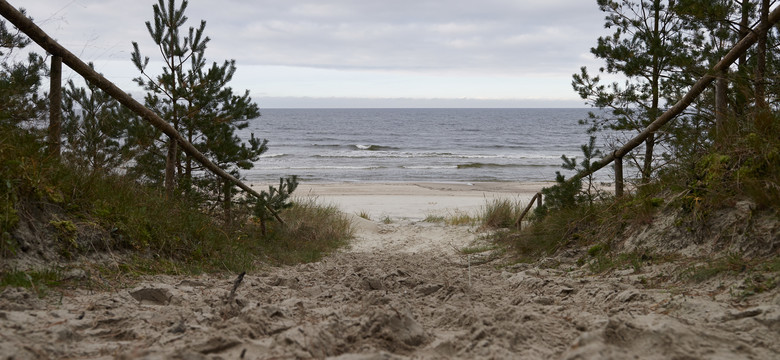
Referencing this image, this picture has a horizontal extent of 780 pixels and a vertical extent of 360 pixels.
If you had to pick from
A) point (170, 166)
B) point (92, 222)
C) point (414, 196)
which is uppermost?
point (170, 166)

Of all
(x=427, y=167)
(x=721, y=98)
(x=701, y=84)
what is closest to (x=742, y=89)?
(x=721, y=98)

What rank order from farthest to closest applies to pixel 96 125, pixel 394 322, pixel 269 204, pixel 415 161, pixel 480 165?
pixel 415 161
pixel 480 165
pixel 269 204
pixel 96 125
pixel 394 322

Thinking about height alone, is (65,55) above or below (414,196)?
above

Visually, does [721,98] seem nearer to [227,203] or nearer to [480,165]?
[227,203]

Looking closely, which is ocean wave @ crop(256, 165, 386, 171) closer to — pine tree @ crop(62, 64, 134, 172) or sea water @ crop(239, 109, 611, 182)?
sea water @ crop(239, 109, 611, 182)

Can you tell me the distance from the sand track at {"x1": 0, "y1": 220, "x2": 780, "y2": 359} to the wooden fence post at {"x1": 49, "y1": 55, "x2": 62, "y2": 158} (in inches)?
55.7

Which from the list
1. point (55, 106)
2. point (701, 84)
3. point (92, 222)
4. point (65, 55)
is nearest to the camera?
point (92, 222)

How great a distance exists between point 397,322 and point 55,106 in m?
3.52

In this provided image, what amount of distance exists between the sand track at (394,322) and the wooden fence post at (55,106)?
4.64ft

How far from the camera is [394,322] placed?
2.87 meters

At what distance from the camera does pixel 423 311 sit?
3438 millimetres

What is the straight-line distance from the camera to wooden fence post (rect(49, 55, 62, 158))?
4.43 meters

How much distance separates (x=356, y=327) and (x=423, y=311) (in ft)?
2.23

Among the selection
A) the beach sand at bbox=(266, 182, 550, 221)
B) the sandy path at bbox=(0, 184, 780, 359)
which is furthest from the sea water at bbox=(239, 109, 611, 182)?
the sandy path at bbox=(0, 184, 780, 359)
